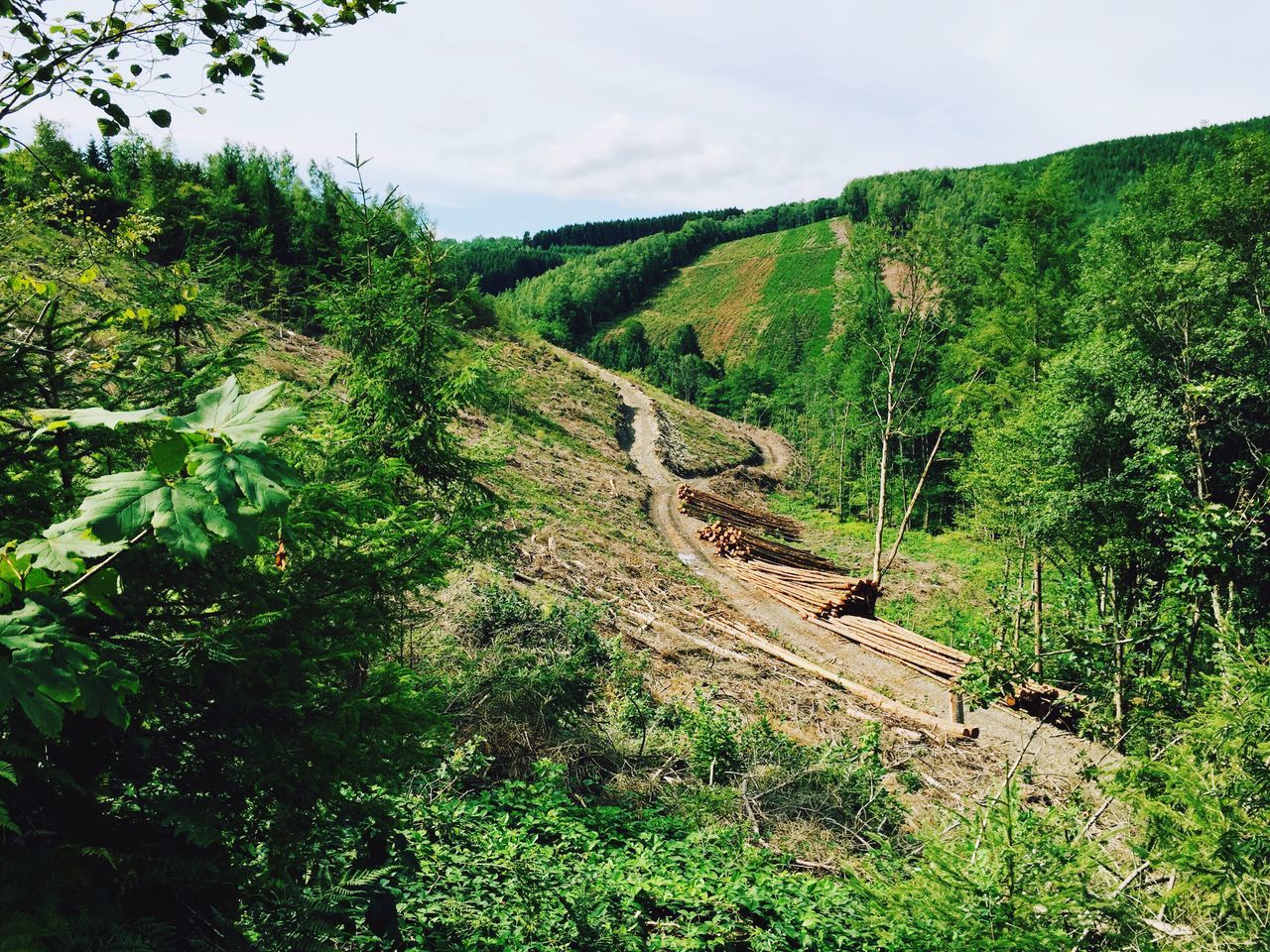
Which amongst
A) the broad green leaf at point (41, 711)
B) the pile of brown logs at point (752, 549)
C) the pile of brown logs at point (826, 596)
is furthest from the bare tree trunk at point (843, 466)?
the broad green leaf at point (41, 711)

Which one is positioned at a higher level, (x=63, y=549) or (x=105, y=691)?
(x=63, y=549)

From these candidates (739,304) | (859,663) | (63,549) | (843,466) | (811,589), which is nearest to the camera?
(63,549)

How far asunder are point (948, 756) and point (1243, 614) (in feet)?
16.8

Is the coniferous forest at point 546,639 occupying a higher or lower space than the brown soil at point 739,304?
lower

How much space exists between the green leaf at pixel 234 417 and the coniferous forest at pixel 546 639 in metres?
0.01

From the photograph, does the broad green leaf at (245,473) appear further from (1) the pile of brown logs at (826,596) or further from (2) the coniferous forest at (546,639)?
(1) the pile of brown logs at (826,596)

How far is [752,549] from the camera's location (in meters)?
24.6

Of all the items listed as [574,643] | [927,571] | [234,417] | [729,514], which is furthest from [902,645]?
[234,417]

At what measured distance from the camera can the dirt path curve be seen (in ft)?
41.5

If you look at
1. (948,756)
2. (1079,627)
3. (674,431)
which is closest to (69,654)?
(1079,627)

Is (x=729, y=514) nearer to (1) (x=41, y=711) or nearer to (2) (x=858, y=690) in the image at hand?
(2) (x=858, y=690)

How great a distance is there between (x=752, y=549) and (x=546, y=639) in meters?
16.0

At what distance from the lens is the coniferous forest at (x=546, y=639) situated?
220 cm

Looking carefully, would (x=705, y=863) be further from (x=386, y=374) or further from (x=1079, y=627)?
(x=386, y=374)
